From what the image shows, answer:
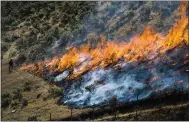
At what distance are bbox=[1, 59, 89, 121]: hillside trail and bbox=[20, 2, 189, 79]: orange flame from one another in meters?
0.55

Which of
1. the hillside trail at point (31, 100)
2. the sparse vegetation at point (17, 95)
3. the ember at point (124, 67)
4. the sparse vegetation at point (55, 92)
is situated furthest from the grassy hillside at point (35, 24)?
the sparse vegetation at point (55, 92)

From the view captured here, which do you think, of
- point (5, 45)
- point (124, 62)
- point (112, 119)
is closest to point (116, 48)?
point (124, 62)

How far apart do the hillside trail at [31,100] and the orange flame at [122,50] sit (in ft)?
1.82

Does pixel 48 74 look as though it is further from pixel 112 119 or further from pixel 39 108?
pixel 112 119

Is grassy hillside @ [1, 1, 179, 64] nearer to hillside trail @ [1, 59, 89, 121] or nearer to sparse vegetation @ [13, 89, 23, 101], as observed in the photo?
hillside trail @ [1, 59, 89, 121]

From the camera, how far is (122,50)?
1573 centimetres

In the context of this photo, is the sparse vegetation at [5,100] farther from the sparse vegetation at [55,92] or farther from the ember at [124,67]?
the ember at [124,67]

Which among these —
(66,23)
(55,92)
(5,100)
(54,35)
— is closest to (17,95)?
(5,100)

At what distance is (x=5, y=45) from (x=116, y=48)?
5.38 m

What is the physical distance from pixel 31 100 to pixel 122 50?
3.51 metres

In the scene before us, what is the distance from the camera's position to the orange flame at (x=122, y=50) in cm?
1506

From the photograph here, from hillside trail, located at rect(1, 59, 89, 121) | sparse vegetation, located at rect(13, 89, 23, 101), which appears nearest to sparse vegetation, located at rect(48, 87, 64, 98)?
hillside trail, located at rect(1, 59, 89, 121)

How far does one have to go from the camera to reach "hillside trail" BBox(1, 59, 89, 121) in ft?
49.2

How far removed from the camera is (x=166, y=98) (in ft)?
46.0
